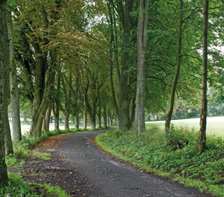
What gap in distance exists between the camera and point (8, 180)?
4.94 m

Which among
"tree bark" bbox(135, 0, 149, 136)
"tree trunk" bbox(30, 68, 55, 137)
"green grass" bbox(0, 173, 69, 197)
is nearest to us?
"green grass" bbox(0, 173, 69, 197)

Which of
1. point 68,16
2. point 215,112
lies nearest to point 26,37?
point 68,16

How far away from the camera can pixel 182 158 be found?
8281 millimetres

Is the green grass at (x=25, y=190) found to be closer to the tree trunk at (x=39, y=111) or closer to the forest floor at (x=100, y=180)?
the forest floor at (x=100, y=180)

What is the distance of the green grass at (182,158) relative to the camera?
6627mm

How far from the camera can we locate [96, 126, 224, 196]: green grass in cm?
663

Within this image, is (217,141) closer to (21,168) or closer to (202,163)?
(202,163)

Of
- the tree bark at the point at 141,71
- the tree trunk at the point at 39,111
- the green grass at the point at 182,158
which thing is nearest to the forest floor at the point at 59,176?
the green grass at the point at 182,158

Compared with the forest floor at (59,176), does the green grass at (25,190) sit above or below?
above

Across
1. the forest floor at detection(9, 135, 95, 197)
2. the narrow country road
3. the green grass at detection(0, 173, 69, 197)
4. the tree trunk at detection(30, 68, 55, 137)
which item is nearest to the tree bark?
the narrow country road

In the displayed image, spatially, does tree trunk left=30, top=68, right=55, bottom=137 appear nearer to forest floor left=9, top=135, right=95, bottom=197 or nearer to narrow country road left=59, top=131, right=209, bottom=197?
forest floor left=9, top=135, right=95, bottom=197

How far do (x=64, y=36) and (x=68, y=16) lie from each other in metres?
1.41

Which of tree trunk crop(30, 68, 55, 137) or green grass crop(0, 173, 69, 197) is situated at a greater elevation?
tree trunk crop(30, 68, 55, 137)

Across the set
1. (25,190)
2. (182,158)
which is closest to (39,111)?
(182,158)
